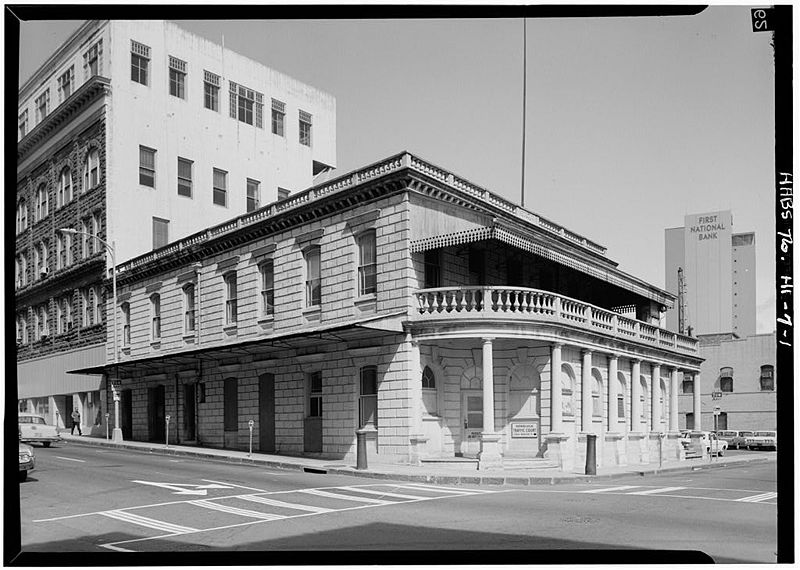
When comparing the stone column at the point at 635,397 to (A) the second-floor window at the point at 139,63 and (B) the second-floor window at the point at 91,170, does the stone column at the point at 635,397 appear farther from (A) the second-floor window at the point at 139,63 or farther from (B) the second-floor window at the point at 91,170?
(B) the second-floor window at the point at 91,170

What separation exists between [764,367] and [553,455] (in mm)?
9141

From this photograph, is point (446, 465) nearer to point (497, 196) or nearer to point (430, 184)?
point (430, 184)

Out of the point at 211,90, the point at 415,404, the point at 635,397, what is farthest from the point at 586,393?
the point at 211,90

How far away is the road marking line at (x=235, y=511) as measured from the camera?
13656mm

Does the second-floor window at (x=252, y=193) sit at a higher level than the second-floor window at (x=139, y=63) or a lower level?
lower

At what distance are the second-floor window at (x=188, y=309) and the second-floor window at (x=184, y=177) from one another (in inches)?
152

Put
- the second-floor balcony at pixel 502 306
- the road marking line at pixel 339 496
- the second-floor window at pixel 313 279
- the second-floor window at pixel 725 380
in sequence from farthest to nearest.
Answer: the second-floor window at pixel 725 380
the second-floor window at pixel 313 279
the second-floor balcony at pixel 502 306
the road marking line at pixel 339 496

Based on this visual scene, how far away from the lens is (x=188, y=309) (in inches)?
1385

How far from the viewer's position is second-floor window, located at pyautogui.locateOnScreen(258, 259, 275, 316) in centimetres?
3084

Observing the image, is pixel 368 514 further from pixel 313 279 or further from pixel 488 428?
pixel 313 279

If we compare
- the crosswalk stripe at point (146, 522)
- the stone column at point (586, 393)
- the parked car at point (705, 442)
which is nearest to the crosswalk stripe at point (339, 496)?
the crosswalk stripe at point (146, 522)

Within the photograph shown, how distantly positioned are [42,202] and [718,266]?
13.9 meters

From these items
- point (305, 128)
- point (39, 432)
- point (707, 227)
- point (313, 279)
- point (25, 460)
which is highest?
point (305, 128)

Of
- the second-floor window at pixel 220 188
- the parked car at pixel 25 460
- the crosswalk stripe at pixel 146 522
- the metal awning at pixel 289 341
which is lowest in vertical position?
the crosswalk stripe at pixel 146 522
